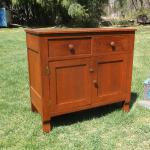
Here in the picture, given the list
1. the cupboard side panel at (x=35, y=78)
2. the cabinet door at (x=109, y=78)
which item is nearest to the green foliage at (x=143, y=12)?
the cabinet door at (x=109, y=78)

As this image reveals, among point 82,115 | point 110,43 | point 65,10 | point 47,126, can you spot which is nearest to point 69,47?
point 110,43

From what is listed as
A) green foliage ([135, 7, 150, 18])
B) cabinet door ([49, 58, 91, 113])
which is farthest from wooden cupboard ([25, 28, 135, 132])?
green foliage ([135, 7, 150, 18])

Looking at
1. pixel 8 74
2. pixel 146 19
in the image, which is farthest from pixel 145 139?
pixel 146 19

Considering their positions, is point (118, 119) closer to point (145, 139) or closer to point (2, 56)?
point (145, 139)

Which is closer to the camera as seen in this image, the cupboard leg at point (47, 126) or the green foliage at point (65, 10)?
the cupboard leg at point (47, 126)

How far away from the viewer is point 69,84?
9.96 feet

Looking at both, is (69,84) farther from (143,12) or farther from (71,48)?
(143,12)

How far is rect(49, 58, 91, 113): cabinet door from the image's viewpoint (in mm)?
2930

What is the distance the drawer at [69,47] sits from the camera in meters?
2.82

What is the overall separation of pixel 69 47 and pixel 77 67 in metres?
0.26

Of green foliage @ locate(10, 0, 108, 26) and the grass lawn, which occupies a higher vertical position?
green foliage @ locate(10, 0, 108, 26)

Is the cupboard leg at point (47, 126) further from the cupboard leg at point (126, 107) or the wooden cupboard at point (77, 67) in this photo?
the cupboard leg at point (126, 107)

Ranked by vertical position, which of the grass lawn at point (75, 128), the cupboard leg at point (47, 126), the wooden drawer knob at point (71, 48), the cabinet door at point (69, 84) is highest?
the wooden drawer knob at point (71, 48)

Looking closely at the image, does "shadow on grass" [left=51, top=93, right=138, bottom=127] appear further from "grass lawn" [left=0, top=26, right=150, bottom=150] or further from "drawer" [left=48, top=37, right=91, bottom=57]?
"drawer" [left=48, top=37, right=91, bottom=57]
